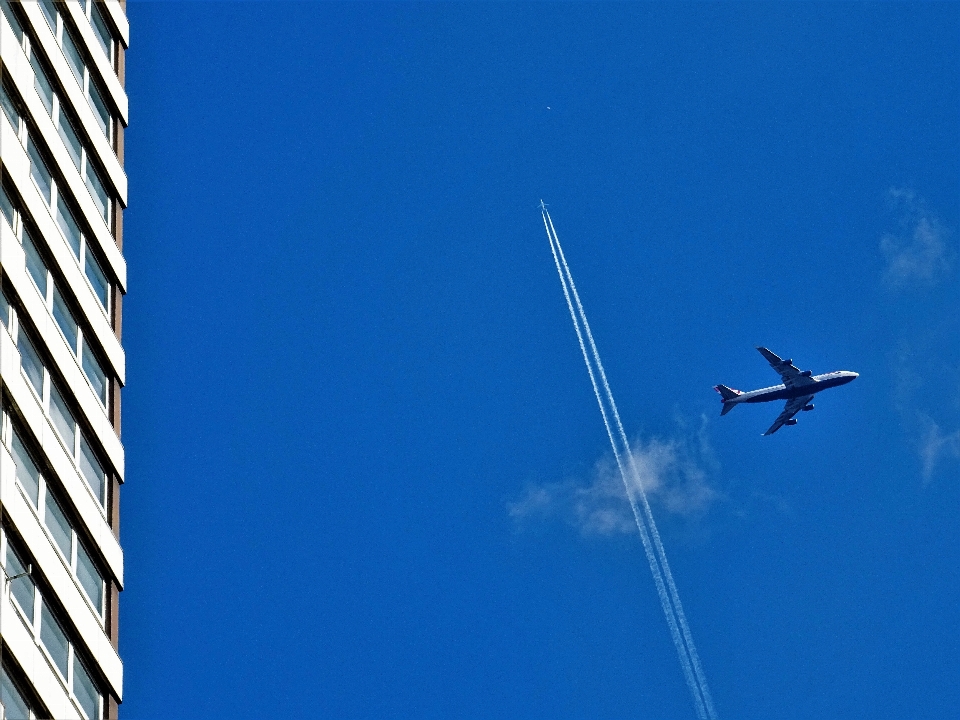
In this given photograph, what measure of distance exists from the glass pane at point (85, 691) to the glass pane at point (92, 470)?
5207 millimetres

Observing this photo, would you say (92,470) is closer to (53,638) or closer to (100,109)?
(53,638)

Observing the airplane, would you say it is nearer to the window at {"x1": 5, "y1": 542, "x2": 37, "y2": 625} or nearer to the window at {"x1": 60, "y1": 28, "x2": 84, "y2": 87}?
the window at {"x1": 60, "y1": 28, "x2": 84, "y2": 87}

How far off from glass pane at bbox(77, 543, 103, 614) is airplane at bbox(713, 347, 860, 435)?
113344mm

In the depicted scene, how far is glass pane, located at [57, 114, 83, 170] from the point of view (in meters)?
49.6

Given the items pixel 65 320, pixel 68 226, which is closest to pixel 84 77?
pixel 68 226

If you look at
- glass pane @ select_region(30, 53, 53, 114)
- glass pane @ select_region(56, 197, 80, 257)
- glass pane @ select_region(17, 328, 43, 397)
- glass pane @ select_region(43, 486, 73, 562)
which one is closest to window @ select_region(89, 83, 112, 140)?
glass pane @ select_region(30, 53, 53, 114)

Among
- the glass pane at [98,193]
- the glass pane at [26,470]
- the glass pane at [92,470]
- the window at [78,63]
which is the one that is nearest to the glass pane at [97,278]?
the glass pane at [98,193]

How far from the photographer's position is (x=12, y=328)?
4250cm

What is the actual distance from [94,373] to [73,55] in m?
10.1

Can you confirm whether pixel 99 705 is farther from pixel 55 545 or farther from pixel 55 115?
pixel 55 115

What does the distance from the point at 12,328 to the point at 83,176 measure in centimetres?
932

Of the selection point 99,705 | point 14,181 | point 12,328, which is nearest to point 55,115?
point 14,181

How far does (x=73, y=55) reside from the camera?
52.2 m

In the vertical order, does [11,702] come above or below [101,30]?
below
